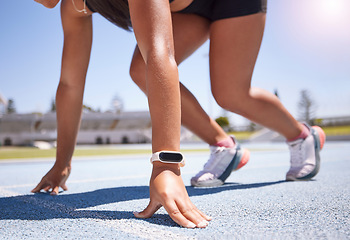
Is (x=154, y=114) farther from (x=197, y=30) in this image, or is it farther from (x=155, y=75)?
(x=197, y=30)

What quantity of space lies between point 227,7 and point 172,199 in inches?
55.7

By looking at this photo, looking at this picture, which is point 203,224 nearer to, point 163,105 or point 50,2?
point 163,105

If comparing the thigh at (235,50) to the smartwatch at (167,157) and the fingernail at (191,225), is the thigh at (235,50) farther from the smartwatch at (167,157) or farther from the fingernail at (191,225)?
the fingernail at (191,225)

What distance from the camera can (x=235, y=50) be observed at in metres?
1.96

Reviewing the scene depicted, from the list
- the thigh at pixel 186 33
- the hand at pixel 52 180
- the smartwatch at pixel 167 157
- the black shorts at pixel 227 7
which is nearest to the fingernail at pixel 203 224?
the smartwatch at pixel 167 157

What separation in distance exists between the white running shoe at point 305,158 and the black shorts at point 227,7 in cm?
95

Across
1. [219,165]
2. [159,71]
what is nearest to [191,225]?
[159,71]

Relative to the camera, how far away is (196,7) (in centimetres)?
200

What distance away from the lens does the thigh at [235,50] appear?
195cm

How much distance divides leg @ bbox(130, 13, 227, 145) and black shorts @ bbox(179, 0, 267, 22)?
0.09 meters

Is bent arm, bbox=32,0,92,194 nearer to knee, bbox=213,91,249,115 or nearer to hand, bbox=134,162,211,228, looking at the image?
knee, bbox=213,91,249,115

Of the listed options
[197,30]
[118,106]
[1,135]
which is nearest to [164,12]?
[197,30]

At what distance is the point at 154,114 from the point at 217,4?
4.13 feet

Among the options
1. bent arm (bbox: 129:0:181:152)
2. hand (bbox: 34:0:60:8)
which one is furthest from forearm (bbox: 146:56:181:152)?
hand (bbox: 34:0:60:8)
